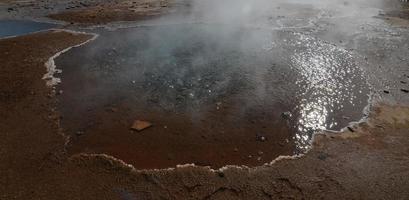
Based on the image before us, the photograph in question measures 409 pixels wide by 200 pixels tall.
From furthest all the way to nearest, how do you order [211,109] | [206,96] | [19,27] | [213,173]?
1. [19,27]
2. [206,96]
3. [211,109]
4. [213,173]

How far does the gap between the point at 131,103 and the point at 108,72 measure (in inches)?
80.6

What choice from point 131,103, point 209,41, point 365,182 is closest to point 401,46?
point 209,41

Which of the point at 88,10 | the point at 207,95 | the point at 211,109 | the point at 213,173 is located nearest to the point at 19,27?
the point at 88,10

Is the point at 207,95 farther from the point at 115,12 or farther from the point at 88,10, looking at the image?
the point at 88,10

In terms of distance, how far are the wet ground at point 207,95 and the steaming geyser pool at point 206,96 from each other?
0.02 metres

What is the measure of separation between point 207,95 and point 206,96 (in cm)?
6

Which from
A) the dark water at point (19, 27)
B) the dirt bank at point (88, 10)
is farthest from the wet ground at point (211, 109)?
the dirt bank at point (88, 10)

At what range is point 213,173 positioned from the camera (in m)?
6.34

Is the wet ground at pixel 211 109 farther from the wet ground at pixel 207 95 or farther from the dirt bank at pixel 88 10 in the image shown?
the dirt bank at pixel 88 10

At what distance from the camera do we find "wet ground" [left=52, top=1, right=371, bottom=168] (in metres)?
7.18

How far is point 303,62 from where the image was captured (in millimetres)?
11141

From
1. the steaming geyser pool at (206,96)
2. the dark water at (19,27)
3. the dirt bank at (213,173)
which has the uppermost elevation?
the dark water at (19,27)

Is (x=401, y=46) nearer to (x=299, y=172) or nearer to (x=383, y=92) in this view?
(x=383, y=92)

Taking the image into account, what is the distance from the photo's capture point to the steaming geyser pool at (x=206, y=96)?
7.18m
